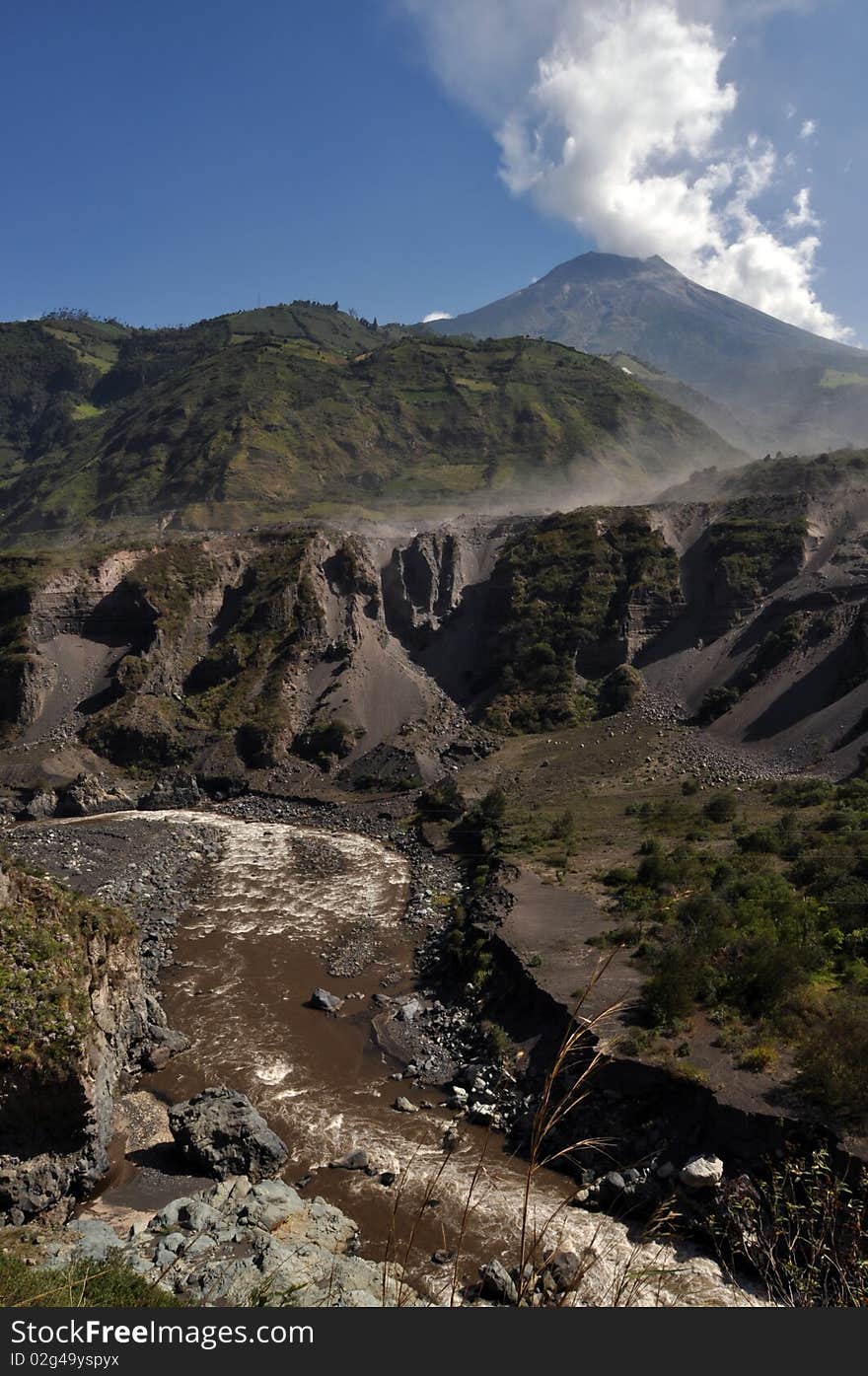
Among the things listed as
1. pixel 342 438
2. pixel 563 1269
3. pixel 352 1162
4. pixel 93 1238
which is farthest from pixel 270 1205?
pixel 342 438

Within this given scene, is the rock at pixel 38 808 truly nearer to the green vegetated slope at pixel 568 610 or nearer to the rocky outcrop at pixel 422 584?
the green vegetated slope at pixel 568 610

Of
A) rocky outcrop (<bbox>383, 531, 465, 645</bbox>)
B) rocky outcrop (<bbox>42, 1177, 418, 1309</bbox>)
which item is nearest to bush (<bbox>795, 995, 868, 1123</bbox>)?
rocky outcrop (<bbox>42, 1177, 418, 1309</bbox>)

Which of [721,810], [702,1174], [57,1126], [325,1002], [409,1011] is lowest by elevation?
[325,1002]

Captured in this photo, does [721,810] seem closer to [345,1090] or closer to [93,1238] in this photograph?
[345,1090]

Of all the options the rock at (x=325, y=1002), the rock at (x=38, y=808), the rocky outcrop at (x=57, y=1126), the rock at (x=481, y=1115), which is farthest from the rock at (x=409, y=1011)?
the rock at (x=38, y=808)

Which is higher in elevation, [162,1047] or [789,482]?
[789,482]

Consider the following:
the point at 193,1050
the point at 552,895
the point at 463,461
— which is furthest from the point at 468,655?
the point at 463,461

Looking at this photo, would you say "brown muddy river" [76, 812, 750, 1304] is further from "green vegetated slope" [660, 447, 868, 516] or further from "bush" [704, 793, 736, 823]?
"green vegetated slope" [660, 447, 868, 516]
